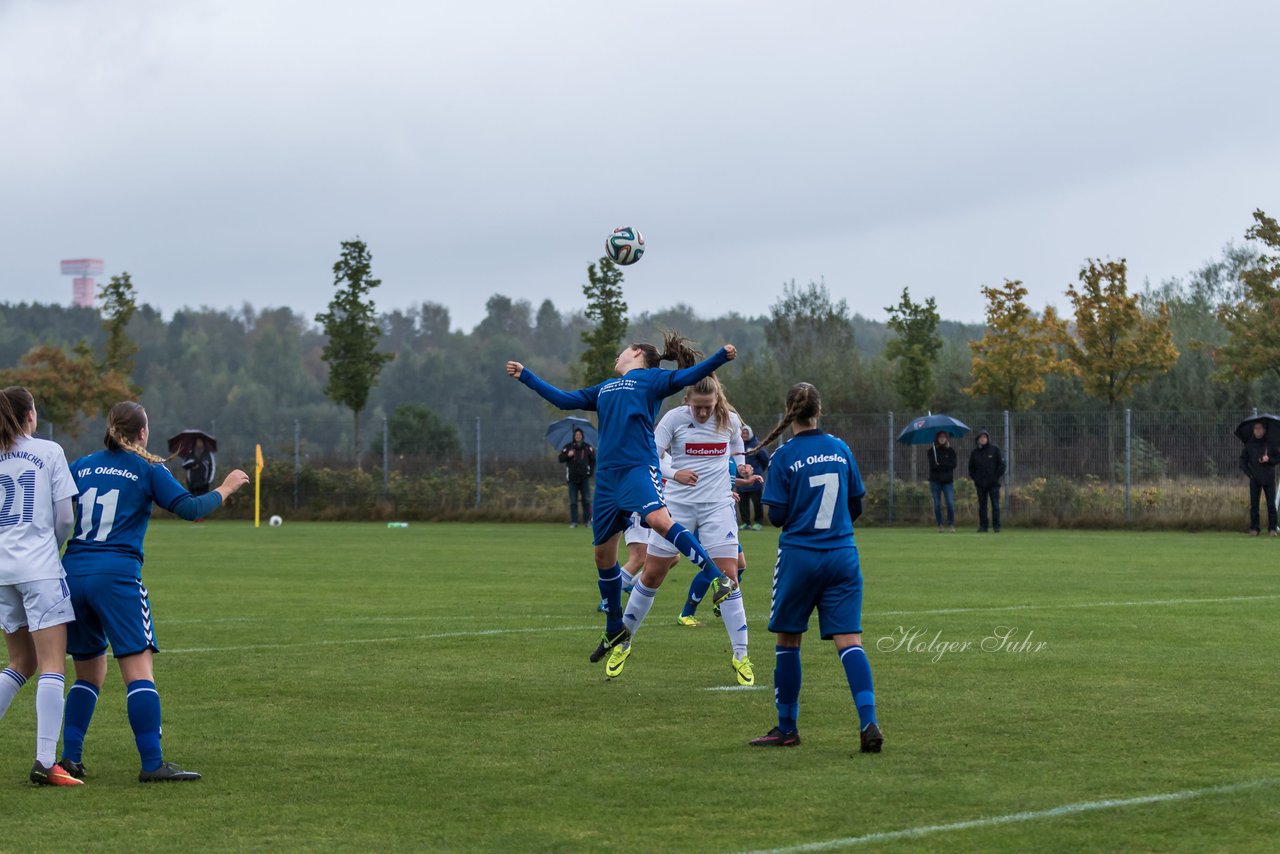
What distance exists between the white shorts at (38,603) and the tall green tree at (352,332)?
40.2 m

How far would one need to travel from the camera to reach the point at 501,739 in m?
8.51

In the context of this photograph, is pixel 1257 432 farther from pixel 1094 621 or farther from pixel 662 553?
pixel 662 553

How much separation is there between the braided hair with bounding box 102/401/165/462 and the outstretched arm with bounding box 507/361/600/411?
12.0ft

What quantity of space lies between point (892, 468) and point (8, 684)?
32.1m

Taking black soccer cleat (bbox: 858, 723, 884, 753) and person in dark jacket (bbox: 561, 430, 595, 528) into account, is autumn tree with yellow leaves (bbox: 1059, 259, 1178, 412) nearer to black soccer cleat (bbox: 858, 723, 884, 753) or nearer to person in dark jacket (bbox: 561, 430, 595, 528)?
person in dark jacket (bbox: 561, 430, 595, 528)

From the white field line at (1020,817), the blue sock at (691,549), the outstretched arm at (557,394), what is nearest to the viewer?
the white field line at (1020,817)

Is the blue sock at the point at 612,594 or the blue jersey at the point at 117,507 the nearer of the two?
the blue jersey at the point at 117,507

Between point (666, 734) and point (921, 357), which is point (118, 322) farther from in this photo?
point (666, 734)

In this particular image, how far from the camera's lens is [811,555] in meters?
8.12

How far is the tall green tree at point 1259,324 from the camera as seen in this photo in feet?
127

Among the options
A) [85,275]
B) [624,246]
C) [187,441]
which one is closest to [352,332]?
[187,441]

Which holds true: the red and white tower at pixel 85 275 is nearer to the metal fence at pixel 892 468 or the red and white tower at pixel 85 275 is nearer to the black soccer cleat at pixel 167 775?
the metal fence at pixel 892 468

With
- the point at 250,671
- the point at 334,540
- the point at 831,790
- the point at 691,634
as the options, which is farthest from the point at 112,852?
the point at 334,540

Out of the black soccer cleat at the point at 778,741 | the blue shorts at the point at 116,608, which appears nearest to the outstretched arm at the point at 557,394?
the black soccer cleat at the point at 778,741
